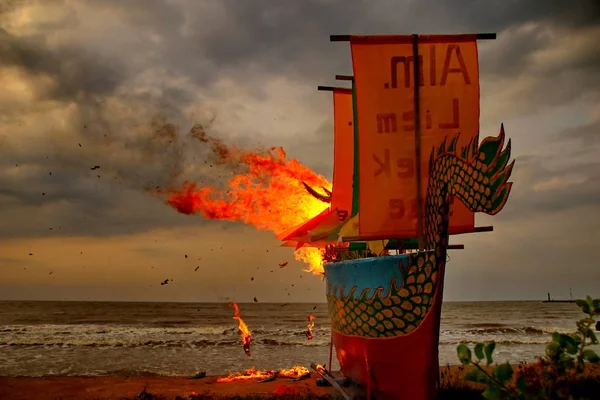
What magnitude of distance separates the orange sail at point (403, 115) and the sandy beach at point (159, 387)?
13.3ft

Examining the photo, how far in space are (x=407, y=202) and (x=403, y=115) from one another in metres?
1.95

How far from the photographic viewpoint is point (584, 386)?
11.1 meters

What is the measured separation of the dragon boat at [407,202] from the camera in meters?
8.23

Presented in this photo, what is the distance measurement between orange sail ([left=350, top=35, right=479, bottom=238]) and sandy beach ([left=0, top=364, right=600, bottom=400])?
4055 millimetres

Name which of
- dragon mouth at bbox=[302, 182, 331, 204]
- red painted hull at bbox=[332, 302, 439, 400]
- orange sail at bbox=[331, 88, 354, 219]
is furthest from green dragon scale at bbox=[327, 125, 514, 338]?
dragon mouth at bbox=[302, 182, 331, 204]

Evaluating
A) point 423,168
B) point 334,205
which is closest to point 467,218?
point 423,168

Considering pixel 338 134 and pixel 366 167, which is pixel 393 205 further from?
pixel 338 134

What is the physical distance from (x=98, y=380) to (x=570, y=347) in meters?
15.6

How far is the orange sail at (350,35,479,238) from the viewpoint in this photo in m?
11.2

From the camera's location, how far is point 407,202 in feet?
36.5

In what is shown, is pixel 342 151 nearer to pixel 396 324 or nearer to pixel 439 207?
pixel 439 207

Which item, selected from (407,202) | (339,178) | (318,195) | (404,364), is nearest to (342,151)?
(339,178)

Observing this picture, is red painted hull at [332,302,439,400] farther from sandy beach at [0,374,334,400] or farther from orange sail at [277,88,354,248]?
orange sail at [277,88,354,248]

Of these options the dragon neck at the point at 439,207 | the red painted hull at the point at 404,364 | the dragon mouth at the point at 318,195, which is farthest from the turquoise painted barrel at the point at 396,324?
the dragon mouth at the point at 318,195
